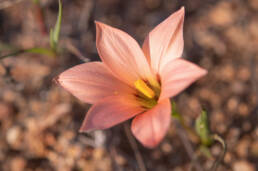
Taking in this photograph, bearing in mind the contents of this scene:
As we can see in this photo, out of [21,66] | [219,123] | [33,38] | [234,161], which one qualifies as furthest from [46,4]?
[234,161]

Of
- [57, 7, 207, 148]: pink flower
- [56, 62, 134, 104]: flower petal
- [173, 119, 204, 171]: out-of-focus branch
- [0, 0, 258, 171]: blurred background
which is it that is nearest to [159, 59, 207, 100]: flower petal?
[57, 7, 207, 148]: pink flower

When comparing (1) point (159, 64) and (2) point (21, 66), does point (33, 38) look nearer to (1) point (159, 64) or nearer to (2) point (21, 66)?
(2) point (21, 66)

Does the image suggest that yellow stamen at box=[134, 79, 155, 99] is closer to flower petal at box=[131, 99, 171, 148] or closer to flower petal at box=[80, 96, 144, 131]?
flower petal at box=[80, 96, 144, 131]

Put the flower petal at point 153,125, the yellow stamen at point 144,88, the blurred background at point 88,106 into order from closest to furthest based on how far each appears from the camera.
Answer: the flower petal at point 153,125 < the yellow stamen at point 144,88 < the blurred background at point 88,106

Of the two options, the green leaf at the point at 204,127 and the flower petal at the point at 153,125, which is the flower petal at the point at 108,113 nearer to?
the flower petal at the point at 153,125

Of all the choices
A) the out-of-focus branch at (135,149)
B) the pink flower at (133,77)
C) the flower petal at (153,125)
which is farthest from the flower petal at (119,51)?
the out-of-focus branch at (135,149)
